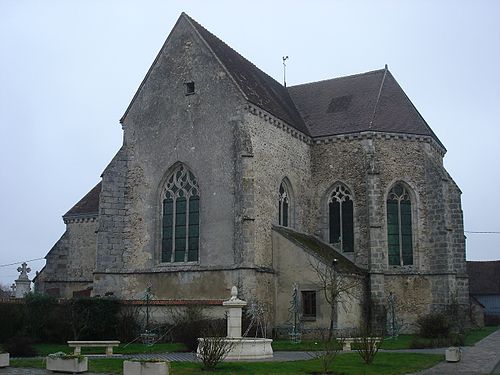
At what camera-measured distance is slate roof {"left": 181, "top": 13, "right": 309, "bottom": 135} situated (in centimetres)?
2905

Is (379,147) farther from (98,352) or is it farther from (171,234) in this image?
(98,352)

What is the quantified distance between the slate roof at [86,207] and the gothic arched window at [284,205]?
13237mm

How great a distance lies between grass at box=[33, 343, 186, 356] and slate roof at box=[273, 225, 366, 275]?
733cm

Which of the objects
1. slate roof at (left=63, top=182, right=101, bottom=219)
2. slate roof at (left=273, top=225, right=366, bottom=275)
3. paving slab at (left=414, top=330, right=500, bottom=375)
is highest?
slate roof at (left=63, top=182, right=101, bottom=219)

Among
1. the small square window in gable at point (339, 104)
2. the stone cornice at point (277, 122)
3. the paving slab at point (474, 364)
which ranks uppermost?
the small square window in gable at point (339, 104)

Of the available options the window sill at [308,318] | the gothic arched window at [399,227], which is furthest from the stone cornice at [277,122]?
the window sill at [308,318]

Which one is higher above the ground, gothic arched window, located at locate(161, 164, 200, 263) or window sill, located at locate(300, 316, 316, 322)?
gothic arched window, located at locate(161, 164, 200, 263)

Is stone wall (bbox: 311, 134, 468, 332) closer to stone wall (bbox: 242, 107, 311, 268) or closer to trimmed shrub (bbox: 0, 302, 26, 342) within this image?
stone wall (bbox: 242, 107, 311, 268)

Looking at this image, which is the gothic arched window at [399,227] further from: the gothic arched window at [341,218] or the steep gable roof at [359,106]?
the steep gable roof at [359,106]

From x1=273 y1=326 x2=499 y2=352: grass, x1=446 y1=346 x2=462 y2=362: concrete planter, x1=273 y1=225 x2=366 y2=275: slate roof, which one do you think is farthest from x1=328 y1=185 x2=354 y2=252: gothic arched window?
x1=446 y1=346 x2=462 y2=362: concrete planter

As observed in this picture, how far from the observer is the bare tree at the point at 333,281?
84.4 feet

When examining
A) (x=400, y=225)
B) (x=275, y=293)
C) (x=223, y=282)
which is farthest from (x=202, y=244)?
(x=400, y=225)

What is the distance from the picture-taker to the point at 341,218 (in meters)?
32.4

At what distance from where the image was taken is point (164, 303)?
25.7 metres
